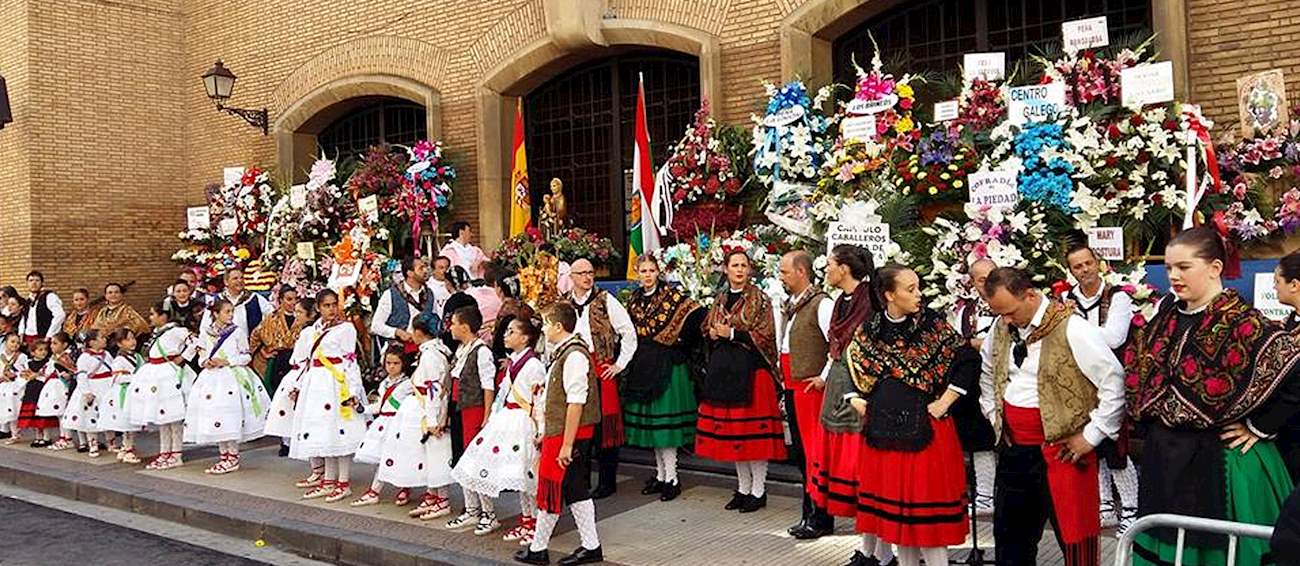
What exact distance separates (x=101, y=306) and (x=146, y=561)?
21.2 feet

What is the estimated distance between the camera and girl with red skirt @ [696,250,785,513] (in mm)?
7648

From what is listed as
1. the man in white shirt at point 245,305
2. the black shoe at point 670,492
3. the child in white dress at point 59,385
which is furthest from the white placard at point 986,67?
the child in white dress at point 59,385

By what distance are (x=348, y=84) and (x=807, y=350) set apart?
1110 centimetres

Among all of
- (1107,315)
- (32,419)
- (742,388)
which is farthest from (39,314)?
(1107,315)

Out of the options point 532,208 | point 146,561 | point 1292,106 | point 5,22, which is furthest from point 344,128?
point 1292,106

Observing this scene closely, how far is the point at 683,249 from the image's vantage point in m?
9.90

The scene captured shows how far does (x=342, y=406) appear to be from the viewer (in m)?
8.77

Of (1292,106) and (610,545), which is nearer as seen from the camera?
(610,545)

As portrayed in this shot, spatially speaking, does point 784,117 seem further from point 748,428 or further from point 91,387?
point 91,387

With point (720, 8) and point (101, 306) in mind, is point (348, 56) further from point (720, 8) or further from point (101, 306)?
point (720, 8)

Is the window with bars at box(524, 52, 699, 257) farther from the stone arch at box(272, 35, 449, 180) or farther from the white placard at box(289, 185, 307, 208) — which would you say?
the white placard at box(289, 185, 307, 208)

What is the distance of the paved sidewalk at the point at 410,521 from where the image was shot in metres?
6.75

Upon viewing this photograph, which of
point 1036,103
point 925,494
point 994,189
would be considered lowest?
point 925,494

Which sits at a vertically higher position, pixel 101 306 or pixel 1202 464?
pixel 101 306
